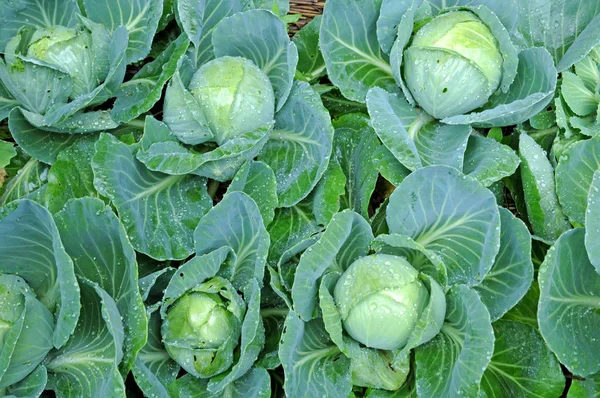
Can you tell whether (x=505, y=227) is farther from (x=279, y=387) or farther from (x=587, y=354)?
(x=279, y=387)

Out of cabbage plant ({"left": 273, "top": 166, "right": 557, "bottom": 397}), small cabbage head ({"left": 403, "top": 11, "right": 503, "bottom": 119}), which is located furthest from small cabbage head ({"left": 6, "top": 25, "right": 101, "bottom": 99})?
small cabbage head ({"left": 403, "top": 11, "right": 503, "bottom": 119})

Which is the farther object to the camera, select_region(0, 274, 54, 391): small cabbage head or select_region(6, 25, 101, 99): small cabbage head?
select_region(6, 25, 101, 99): small cabbage head

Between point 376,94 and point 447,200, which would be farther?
point 376,94

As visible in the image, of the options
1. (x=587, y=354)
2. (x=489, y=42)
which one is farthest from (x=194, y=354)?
(x=489, y=42)

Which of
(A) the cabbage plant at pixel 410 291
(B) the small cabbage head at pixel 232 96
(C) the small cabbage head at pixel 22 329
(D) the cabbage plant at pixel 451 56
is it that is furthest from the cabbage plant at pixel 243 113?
(C) the small cabbage head at pixel 22 329

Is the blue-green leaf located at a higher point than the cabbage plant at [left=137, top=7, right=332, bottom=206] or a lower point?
lower

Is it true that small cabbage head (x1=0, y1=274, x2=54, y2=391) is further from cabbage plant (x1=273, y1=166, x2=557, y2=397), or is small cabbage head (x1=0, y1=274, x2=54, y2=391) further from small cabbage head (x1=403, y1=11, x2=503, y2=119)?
small cabbage head (x1=403, y1=11, x2=503, y2=119)
